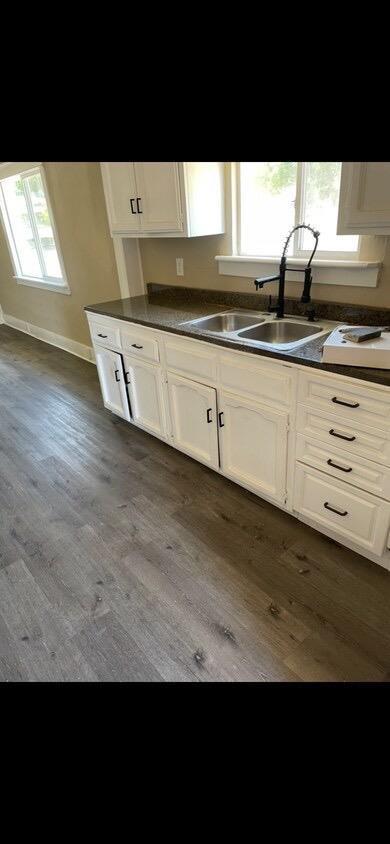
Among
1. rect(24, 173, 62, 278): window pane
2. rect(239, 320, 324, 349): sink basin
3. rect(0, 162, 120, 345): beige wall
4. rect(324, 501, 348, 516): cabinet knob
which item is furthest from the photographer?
rect(24, 173, 62, 278): window pane

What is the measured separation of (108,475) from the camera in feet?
8.43

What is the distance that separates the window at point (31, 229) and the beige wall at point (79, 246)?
0.18 meters

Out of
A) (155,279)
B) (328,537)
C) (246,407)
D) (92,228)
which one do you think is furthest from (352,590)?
(92,228)

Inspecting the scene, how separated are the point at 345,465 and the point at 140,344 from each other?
1.37 m

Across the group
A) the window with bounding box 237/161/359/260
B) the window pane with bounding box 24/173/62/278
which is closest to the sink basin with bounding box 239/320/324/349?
the window with bounding box 237/161/359/260

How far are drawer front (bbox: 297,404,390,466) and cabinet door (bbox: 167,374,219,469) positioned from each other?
54cm

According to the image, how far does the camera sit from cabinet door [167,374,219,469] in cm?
226

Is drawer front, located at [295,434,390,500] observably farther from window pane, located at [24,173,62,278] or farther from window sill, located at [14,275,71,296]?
window pane, located at [24,173,62,278]

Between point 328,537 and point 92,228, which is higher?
point 92,228

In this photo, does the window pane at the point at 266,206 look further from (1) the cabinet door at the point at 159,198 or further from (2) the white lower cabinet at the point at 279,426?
(2) the white lower cabinet at the point at 279,426

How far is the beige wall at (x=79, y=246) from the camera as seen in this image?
11.7 feet

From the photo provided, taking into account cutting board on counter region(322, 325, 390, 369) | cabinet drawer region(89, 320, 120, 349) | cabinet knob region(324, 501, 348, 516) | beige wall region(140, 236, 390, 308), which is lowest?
cabinet knob region(324, 501, 348, 516)
